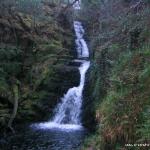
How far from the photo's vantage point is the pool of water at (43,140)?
14.6 m

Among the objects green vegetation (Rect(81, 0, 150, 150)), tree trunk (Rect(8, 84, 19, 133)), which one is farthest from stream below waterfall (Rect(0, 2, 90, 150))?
green vegetation (Rect(81, 0, 150, 150))

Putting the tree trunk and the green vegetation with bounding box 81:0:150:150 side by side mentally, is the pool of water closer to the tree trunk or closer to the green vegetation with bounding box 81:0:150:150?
the tree trunk

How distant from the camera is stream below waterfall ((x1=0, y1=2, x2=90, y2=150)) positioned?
1480cm

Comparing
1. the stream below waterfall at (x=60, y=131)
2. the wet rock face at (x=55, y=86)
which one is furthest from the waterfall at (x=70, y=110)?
the wet rock face at (x=55, y=86)

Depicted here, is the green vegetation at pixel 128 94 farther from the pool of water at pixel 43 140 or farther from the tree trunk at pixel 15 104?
the tree trunk at pixel 15 104

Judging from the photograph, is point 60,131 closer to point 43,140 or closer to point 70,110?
point 43,140

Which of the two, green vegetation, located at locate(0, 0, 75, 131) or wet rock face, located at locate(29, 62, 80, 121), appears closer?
green vegetation, located at locate(0, 0, 75, 131)

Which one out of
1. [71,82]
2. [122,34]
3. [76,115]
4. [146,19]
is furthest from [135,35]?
[71,82]

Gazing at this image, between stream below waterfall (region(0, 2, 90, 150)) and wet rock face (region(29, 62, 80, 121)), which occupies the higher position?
wet rock face (region(29, 62, 80, 121))

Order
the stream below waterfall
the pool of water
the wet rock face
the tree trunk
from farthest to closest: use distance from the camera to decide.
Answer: the wet rock face
the tree trunk
the stream below waterfall
the pool of water

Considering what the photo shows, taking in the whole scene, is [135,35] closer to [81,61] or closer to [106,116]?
[106,116]

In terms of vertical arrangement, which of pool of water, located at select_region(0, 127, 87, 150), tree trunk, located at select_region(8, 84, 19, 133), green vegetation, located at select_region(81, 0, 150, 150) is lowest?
pool of water, located at select_region(0, 127, 87, 150)

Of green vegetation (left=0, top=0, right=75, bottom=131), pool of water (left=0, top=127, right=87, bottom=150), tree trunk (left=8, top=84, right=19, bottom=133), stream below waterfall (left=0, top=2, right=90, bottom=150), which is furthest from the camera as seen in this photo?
green vegetation (left=0, top=0, right=75, bottom=131)

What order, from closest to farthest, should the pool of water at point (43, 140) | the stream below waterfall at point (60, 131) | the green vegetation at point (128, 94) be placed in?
the green vegetation at point (128, 94) < the pool of water at point (43, 140) < the stream below waterfall at point (60, 131)
